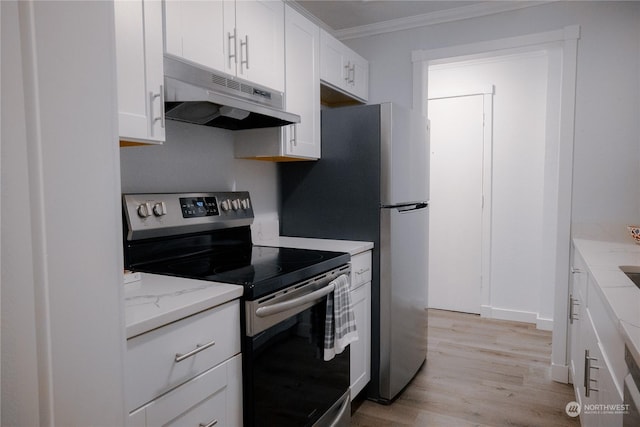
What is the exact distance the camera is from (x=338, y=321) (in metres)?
1.76

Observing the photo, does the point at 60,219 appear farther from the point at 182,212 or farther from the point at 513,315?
the point at 513,315

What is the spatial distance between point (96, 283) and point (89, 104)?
302 millimetres

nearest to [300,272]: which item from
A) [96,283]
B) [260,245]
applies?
[260,245]

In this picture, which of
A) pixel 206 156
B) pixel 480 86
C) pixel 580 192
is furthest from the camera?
pixel 480 86

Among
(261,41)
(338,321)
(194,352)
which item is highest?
(261,41)

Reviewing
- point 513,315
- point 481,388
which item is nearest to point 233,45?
point 481,388

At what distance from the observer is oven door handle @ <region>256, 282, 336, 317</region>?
1.38 metres

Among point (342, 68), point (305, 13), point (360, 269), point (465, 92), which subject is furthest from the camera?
point (465, 92)

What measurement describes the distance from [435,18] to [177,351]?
2702 millimetres

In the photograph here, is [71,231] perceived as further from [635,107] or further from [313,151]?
[635,107]

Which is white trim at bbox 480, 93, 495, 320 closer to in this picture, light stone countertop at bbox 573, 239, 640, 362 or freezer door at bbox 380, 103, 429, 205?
freezer door at bbox 380, 103, 429, 205

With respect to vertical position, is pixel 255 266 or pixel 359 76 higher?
pixel 359 76

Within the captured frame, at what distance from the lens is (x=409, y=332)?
2545mm

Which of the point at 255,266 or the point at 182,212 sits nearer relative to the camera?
the point at 255,266
